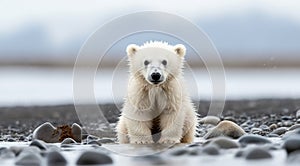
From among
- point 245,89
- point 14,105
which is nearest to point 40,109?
point 14,105

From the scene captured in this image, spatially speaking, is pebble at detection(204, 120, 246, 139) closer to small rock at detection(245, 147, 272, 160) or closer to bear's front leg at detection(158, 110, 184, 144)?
bear's front leg at detection(158, 110, 184, 144)

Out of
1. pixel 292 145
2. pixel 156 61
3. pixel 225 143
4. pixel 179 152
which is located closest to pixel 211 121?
pixel 156 61

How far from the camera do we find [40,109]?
1758 centimetres

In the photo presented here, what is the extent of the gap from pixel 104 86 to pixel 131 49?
302 inches

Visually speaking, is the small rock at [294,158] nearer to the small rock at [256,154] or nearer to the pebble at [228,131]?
the small rock at [256,154]

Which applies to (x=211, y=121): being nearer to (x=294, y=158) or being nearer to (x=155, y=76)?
(x=155, y=76)

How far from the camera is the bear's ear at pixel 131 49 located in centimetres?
924

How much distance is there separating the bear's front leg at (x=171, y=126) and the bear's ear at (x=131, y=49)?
0.79 metres

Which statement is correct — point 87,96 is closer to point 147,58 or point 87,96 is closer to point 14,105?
point 147,58

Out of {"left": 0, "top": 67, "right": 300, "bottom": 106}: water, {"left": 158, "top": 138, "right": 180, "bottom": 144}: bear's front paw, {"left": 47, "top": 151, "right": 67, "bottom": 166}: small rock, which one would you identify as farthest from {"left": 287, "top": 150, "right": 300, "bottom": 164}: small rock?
{"left": 0, "top": 67, "right": 300, "bottom": 106}: water

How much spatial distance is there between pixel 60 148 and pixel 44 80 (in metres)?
18.2

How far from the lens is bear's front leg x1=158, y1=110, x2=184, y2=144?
352 inches

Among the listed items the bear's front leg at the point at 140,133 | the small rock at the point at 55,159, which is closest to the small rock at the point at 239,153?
the small rock at the point at 55,159

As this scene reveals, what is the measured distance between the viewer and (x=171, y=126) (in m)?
8.97
